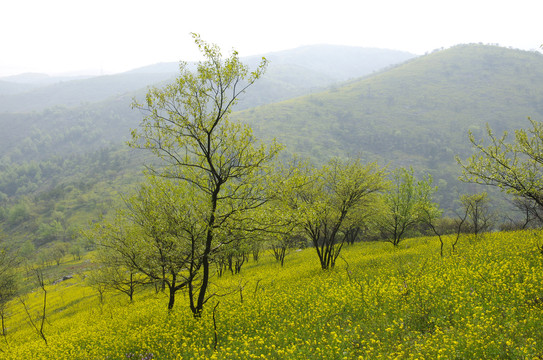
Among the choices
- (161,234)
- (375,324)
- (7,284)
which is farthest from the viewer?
(7,284)

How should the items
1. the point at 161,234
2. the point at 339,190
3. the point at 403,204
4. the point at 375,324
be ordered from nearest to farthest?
the point at 375,324
the point at 161,234
the point at 339,190
the point at 403,204

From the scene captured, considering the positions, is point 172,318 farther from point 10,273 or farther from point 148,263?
point 10,273

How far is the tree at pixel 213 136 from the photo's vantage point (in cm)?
1192

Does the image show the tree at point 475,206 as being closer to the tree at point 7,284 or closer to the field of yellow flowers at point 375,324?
the field of yellow flowers at point 375,324

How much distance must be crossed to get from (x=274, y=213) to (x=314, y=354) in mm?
5684

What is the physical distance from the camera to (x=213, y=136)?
13.0 metres

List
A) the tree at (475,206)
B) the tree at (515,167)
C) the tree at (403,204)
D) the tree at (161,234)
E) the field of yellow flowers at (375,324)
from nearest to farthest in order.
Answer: the field of yellow flowers at (375,324), the tree at (515,167), the tree at (161,234), the tree at (475,206), the tree at (403,204)

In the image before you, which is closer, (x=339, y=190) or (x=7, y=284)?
(x=339, y=190)

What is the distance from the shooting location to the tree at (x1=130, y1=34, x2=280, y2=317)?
11.9 m

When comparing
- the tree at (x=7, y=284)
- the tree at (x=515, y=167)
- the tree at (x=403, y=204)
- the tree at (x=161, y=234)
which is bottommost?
the tree at (x=7, y=284)

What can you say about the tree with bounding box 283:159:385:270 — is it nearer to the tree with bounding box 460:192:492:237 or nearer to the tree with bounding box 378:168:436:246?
the tree with bounding box 460:192:492:237

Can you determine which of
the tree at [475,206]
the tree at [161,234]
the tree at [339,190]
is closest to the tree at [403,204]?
the tree at [475,206]

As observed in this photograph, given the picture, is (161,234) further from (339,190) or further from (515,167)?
(515,167)

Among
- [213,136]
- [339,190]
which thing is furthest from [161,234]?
[339,190]
